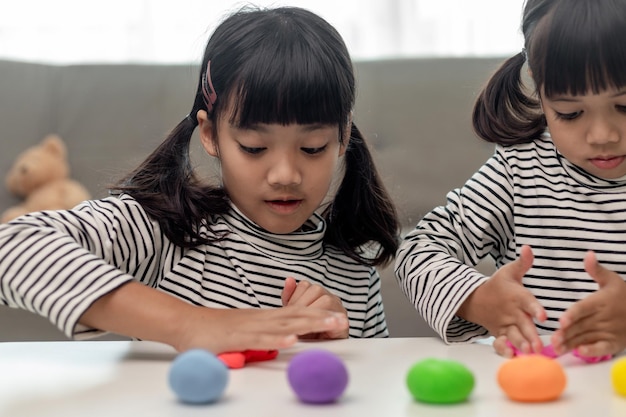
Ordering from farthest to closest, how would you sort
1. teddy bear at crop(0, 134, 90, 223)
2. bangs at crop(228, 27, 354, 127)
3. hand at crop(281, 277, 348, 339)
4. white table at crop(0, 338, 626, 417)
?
teddy bear at crop(0, 134, 90, 223) → bangs at crop(228, 27, 354, 127) → hand at crop(281, 277, 348, 339) → white table at crop(0, 338, 626, 417)

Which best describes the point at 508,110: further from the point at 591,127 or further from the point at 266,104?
the point at 266,104

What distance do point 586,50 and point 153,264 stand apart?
57 cm

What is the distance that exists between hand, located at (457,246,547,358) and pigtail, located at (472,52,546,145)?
12.2 inches

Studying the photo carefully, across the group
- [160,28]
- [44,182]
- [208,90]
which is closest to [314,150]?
[208,90]

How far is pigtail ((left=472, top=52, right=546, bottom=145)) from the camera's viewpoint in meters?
1.19

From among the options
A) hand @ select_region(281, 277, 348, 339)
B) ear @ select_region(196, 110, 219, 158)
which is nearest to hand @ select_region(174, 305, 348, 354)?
hand @ select_region(281, 277, 348, 339)

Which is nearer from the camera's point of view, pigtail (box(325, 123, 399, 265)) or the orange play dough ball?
the orange play dough ball

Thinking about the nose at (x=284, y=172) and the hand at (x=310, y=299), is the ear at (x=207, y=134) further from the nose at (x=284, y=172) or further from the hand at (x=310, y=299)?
the hand at (x=310, y=299)

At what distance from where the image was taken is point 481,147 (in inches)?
86.9

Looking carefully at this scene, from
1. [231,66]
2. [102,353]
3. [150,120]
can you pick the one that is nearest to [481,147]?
[150,120]

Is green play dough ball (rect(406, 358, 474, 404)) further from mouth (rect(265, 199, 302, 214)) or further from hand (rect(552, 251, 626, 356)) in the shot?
mouth (rect(265, 199, 302, 214))

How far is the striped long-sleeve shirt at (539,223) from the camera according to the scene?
1100mm

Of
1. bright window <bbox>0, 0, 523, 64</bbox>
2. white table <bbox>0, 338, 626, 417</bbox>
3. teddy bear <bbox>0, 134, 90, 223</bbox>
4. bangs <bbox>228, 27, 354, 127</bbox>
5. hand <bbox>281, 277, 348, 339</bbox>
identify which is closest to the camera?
white table <bbox>0, 338, 626, 417</bbox>

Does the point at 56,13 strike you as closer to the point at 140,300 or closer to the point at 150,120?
the point at 150,120
